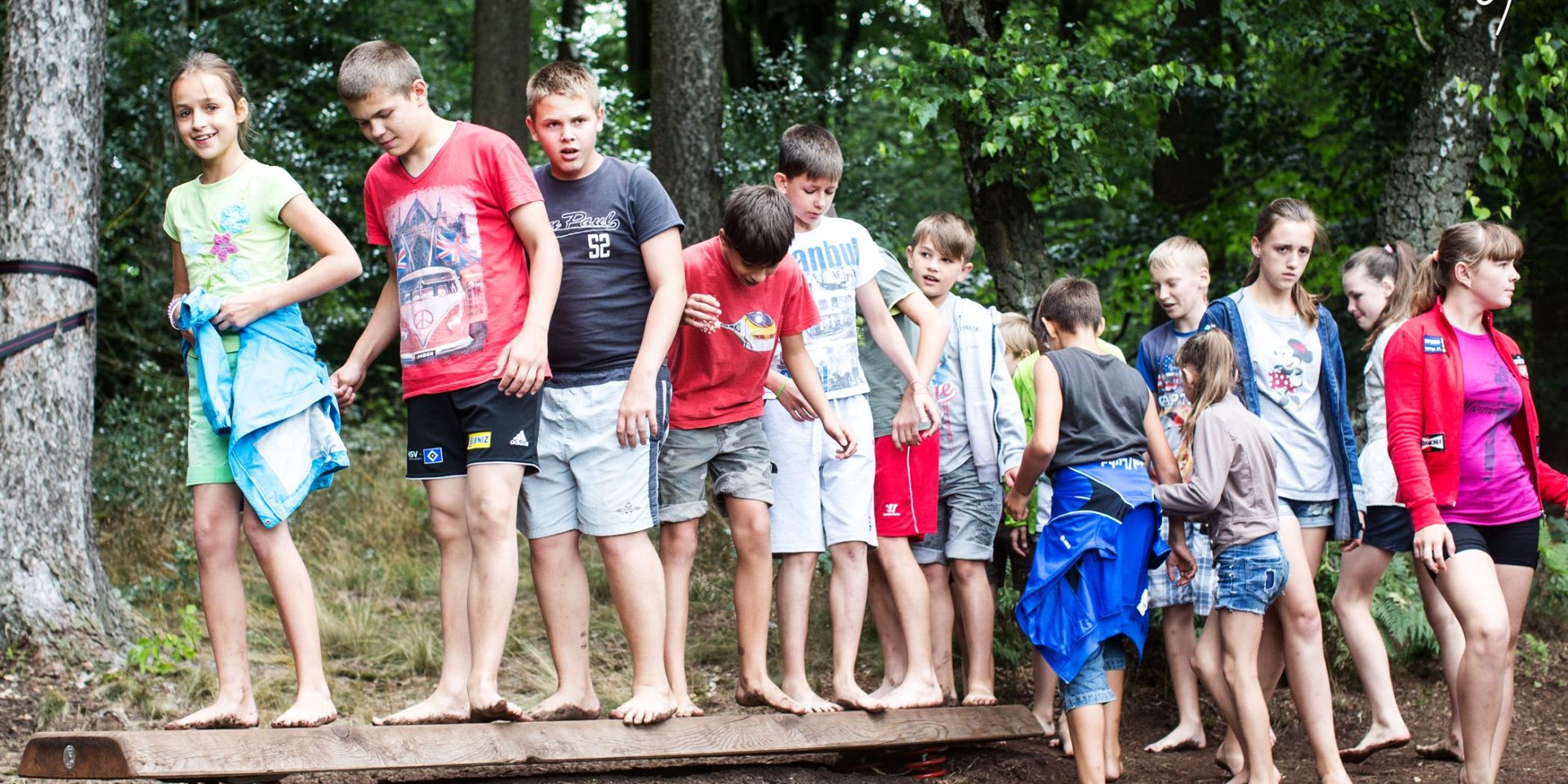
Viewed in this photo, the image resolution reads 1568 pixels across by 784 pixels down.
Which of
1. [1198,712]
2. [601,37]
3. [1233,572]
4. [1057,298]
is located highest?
[601,37]

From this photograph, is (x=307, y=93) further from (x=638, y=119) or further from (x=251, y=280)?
(x=251, y=280)

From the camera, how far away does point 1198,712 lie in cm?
575

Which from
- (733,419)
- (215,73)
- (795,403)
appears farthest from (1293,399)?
(215,73)

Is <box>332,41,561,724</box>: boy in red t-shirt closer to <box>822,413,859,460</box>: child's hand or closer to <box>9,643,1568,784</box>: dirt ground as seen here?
<box>9,643,1568,784</box>: dirt ground

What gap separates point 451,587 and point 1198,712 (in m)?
3.25

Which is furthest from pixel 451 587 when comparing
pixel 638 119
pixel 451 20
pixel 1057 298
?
pixel 451 20

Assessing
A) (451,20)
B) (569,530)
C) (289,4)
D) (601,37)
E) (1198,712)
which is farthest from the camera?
(601,37)

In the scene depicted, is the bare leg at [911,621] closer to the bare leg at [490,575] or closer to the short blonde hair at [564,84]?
the bare leg at [490,575]

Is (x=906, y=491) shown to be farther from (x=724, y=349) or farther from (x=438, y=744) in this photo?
(x=438, y=744)

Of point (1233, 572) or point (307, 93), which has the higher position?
point (307, 93)

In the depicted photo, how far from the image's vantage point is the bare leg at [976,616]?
5.53 m

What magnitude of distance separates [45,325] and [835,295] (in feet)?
12.5

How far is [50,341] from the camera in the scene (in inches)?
253

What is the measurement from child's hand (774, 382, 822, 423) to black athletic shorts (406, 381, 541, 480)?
109cm
